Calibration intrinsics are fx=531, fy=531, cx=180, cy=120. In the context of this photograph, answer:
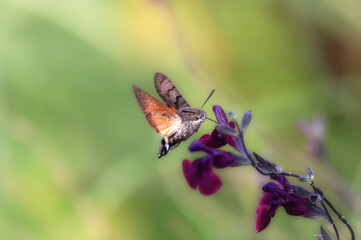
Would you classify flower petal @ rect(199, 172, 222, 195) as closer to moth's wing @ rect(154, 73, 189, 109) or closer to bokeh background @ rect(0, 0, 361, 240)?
moth's wing @ rect(154, 73, 189, 109)

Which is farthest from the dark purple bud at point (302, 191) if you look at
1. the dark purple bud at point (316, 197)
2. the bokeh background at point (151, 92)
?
the bokeh background at point (151, 92)

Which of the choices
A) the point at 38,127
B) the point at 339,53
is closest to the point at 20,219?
the point at 38,127

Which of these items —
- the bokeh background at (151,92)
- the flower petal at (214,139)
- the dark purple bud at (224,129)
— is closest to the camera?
the dark purple bud at (224,129)

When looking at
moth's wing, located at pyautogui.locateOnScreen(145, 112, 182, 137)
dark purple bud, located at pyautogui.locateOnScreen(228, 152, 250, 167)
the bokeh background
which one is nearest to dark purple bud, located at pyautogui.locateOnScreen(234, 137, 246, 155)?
dark purple bud, located at pyautogui.locateOnScreen(228, 152, 250, 167)

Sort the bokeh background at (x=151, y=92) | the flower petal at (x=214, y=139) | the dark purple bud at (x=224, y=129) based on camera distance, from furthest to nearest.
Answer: the bokeh background at (x=151, y=92), the flower petal at (x=214, y=139), the dark purple bud at (x=224, y=129)

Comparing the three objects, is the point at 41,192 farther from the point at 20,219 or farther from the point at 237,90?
the point at 237,90

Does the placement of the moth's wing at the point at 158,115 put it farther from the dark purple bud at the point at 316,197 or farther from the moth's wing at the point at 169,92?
the dark purple bud at the point at 316,197

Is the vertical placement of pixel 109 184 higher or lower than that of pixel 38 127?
lower
